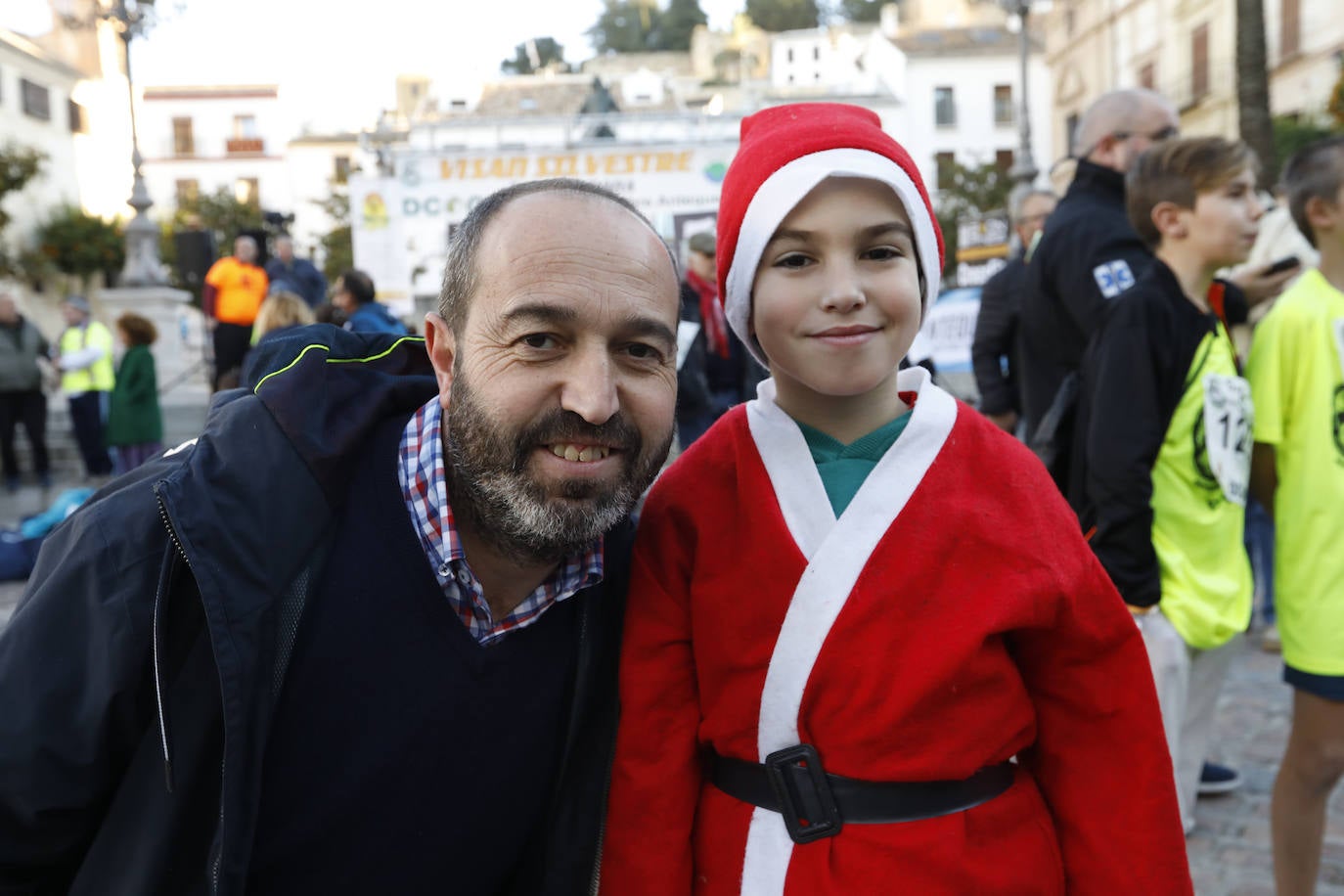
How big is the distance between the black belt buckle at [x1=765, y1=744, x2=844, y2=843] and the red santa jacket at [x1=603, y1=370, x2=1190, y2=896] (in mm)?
19

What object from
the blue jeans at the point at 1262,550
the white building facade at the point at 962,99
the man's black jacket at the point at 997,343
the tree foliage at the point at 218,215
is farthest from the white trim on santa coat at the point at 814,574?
the white building facade at the point at 962,99

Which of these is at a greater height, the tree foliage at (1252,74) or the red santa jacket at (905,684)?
the tree foliage at (1252,74)

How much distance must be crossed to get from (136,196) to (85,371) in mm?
5365

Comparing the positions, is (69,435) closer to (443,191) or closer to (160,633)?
(443,191)

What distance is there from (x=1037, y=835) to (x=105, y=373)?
13.8 metres

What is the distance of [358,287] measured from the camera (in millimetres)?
7852

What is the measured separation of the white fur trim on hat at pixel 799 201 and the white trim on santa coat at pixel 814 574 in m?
0.32

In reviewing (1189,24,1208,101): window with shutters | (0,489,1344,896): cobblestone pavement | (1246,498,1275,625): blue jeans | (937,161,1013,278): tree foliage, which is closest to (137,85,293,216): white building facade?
(937,161,1013,278): tree foliage

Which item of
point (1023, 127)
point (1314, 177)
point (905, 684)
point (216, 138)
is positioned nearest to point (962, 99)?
point (1023, 127)

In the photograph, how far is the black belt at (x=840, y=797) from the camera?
5.57 ft

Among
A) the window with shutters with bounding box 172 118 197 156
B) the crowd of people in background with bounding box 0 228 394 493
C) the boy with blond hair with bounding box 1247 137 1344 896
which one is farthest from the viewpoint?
the window with shutters with bounding box 172 118 197 156

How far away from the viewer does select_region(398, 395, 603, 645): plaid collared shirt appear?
1.87 meters

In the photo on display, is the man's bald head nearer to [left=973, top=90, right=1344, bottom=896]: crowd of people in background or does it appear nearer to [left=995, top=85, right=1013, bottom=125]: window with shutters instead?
[left=973, top=90, right=1344, bottom=896]: crowd of people in background

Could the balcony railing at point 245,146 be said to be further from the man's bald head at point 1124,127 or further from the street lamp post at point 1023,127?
the man's bald head at point 1124,127
